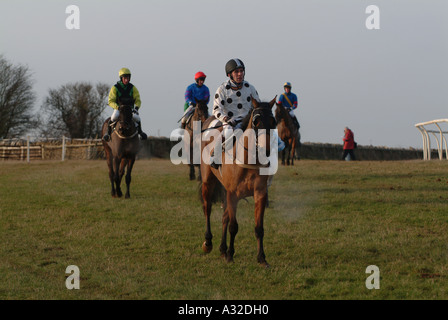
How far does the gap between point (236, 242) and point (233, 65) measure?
3324mm

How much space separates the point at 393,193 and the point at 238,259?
7.84m

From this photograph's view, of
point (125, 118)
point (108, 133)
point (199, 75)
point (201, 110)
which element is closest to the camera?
point (125, 118)

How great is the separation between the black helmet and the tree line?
4548 cm

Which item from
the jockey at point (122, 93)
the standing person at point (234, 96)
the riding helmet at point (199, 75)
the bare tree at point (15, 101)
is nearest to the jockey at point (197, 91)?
the riding helmet at point (199, 75)

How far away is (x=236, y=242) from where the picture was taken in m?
10.4

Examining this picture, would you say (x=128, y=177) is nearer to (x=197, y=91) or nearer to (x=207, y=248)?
(x=197, y=91)

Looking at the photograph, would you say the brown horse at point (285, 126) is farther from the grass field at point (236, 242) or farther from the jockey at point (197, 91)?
the jockey at point (197, 91)

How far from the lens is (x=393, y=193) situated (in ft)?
50.6

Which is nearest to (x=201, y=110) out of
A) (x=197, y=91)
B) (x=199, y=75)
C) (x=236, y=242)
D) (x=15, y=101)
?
(x=197, y=91)

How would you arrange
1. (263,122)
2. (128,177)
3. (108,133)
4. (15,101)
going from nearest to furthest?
(263,122) < (128,177) < (108,133) < (15,101)

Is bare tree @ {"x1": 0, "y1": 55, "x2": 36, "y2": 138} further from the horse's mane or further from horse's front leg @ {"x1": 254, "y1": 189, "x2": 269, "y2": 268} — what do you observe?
horse's front leg @ {"x1": 254, "y1": 189, "x2": 269, "y2": 268}

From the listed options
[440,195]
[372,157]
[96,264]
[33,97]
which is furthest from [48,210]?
[33,97]
